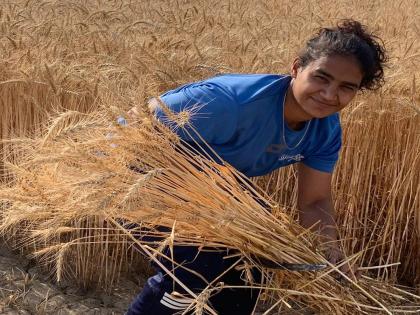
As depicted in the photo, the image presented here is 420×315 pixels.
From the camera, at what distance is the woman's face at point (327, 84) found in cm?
153

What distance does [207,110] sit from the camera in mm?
1551

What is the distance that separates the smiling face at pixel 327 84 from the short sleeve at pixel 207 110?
0.17m

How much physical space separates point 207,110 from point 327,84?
11.6 inches

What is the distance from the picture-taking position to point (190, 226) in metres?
1.42

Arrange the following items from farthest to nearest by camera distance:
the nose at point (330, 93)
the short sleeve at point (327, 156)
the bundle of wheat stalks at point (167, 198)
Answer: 1. the short sleeve at point (327, 156)
2. the nose at point (330, 93)
3. the bundle of wheat stalks at point (167, 198)

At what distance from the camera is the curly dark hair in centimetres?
154

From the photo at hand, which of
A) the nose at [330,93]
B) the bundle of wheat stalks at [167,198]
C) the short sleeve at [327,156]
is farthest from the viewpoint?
the short sleeve at [327,156]

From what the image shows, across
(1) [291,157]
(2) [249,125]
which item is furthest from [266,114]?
(1) [291,157]

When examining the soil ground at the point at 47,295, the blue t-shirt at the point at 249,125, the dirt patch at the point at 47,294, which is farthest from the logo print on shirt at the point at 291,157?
the dirt patch at the point at 47,294

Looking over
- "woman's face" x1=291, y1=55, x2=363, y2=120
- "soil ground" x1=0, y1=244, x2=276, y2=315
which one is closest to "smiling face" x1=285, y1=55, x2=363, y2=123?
"woman's face" x1=291, y1=55, x2=363, y2=120

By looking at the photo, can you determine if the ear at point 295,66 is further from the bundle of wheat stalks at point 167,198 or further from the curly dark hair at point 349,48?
the bundle of wheat stalks at point 167,198

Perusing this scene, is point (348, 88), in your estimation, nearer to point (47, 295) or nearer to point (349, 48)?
point (349, 48)

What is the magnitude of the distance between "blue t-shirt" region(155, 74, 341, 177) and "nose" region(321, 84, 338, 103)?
140mm

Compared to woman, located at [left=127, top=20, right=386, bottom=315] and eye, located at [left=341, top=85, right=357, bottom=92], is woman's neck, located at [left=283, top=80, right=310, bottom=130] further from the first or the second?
eye, located at [left=341, top=85, right=357, bottom=92]
